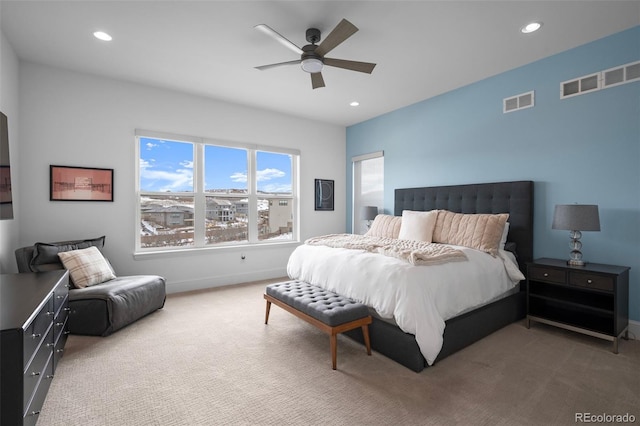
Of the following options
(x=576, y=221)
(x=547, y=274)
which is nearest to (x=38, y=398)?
(x=547, y=274)

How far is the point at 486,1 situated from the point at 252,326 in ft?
12.0

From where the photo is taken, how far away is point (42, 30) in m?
2.80

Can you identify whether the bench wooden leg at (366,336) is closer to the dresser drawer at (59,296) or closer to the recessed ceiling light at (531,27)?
the dresser drawer at (59,296)

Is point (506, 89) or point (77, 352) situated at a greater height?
point (506, 89)

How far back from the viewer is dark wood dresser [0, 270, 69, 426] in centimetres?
134

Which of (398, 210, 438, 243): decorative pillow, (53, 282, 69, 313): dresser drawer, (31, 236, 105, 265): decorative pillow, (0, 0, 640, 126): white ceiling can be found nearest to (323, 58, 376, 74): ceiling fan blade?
(0, 0, 640, 126): white ceiling

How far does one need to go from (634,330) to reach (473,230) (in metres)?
1.65

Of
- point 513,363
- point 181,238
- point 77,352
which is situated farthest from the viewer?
point 181,238

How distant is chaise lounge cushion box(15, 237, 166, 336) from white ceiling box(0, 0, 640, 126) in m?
2.12

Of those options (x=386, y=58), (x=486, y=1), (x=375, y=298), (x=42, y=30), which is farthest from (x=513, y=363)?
(x=42, y=30)

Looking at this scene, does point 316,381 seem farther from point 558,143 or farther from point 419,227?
point 558,143

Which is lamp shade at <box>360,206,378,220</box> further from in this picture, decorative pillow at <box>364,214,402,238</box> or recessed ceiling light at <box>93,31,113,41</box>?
recessed ceiling light at <box>93,31,113,41</box>

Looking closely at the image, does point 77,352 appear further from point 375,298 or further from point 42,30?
point 42,30

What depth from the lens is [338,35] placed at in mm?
2344
